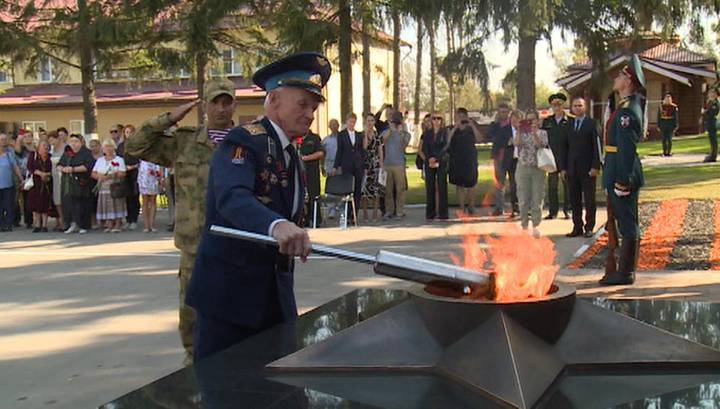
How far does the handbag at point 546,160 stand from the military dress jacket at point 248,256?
320 inches

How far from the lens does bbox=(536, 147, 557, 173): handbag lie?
1074 cm

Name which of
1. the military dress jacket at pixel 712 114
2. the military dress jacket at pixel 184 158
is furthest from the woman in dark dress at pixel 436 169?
the military dress jacket at pixel 712 114

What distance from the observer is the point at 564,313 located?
2312 mm

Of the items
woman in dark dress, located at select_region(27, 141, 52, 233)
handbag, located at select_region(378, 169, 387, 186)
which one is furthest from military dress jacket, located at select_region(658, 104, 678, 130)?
woman in dark dress, located at select_region(27, 141, 52, 233)

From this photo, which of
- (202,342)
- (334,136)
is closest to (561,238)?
(334,136)

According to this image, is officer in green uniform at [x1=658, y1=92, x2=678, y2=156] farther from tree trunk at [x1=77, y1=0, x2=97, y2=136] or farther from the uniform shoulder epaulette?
the uniform shoulder epaulette

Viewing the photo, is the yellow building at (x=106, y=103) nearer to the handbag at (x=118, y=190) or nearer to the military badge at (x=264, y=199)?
the handbag at (x=118, y=190)

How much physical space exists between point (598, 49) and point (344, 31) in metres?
4.94

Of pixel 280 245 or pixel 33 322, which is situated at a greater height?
pixel 280 245

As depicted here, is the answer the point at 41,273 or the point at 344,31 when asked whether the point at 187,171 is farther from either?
the point at 344,31

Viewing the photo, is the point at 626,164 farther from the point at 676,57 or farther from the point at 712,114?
the point at 676,57

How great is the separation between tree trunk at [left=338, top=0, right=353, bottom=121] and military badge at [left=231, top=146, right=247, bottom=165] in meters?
12.6

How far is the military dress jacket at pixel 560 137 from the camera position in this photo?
35.2ft

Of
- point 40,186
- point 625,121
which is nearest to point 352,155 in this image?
point 40,186
